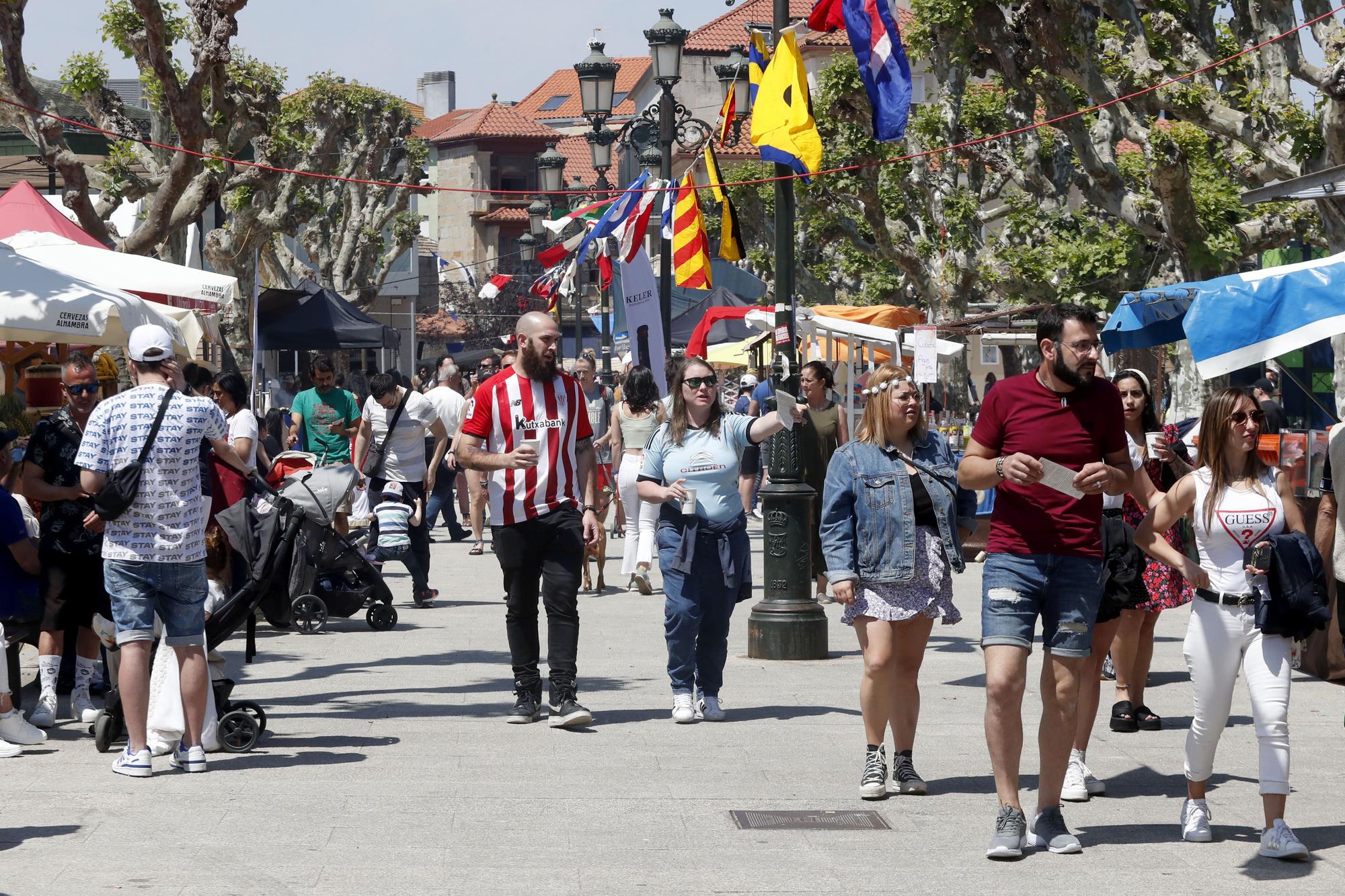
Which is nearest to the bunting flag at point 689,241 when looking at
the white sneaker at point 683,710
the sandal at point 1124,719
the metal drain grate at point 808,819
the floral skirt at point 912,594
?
the white sneaker at point 683,710

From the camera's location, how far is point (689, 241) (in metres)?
18.6

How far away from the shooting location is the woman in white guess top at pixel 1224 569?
6.16 m

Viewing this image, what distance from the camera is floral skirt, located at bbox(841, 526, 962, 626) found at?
6961 mm

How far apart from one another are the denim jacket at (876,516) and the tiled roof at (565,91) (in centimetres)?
9386

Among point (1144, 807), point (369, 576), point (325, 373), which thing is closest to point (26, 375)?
point (325, 373)

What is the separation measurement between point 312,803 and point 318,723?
6.25ft

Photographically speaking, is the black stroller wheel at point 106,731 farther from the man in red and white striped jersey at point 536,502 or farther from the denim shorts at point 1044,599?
the denim shorts at point 1044,599

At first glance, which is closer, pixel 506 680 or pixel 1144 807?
pixel 1144 807

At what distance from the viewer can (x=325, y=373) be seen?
49.7 ft

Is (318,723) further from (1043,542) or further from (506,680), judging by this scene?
A: (1043,542)

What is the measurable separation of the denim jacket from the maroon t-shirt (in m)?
0.87

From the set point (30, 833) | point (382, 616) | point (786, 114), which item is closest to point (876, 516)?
point (30, 833)

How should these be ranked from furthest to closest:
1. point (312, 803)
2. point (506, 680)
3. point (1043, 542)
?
point (506, 680), point (312, 803), point (1043, 542)

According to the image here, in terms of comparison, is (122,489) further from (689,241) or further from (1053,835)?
(689,241)
